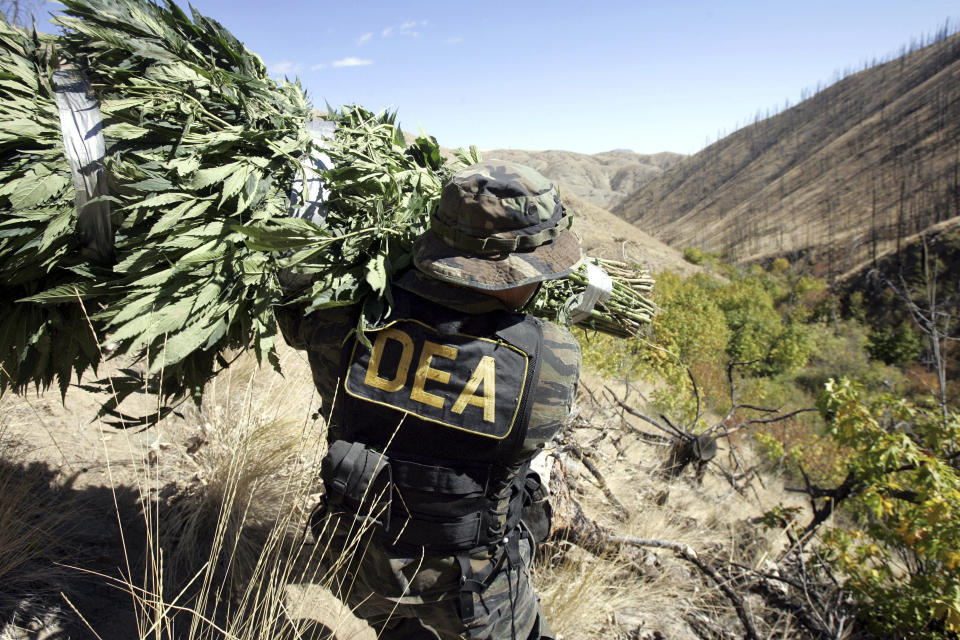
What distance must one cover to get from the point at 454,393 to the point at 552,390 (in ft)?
1.05

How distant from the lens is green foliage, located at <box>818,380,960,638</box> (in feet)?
9.73

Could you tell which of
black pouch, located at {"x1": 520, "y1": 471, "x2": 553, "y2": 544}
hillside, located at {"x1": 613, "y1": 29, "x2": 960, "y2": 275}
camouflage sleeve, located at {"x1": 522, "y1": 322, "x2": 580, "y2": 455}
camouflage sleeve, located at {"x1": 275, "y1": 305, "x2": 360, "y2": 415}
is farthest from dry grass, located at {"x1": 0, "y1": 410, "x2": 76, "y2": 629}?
hillside, located at {"x1": 613, "y1": 29, "x2": 960, "y2": 275}

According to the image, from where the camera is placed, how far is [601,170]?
4299 inches

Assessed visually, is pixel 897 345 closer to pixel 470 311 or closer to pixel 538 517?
pixel 538 517

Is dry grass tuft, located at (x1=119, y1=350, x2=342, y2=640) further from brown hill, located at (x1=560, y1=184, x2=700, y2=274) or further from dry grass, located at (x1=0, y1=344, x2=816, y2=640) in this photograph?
brown hill, located at (x1=560, y1=184, x2=700, y2=274)

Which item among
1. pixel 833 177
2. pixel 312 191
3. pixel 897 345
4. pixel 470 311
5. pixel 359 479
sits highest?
pixel 833 177

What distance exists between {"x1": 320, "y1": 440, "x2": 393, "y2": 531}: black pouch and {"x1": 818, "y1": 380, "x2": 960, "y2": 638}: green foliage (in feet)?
10.5

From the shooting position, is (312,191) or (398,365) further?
(312,191)

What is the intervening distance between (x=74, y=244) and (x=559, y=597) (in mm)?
2733

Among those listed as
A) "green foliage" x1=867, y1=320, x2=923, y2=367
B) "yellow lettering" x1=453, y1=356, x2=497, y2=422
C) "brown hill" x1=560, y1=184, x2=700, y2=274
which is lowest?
"green foliage" x1=867, y1=320, x2=923, y2=367

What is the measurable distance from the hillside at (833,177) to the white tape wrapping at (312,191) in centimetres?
3870

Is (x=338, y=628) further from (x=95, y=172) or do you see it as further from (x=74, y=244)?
(x=95, y=172)

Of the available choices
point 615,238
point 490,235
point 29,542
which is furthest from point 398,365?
point 615,238

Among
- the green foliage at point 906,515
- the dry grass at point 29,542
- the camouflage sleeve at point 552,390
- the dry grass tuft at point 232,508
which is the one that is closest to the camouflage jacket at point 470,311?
the camouflage sleeve at point 552,390
